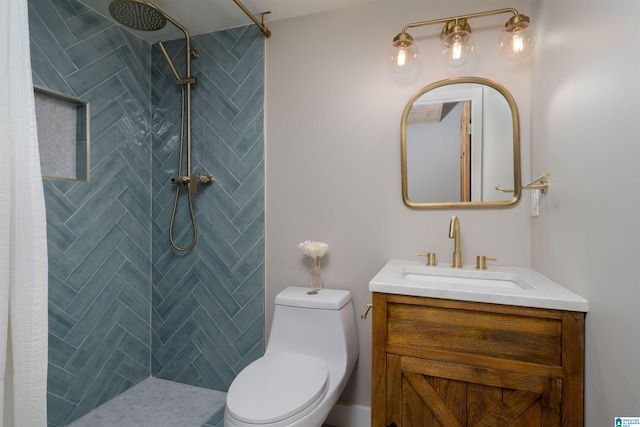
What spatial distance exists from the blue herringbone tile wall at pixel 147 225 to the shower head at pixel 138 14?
36 cm

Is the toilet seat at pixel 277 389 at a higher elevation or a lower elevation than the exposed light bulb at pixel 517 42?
lower

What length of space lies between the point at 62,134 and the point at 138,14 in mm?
799

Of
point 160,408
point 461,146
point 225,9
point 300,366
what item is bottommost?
point 160,408

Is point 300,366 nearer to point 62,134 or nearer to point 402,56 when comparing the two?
point 402,56

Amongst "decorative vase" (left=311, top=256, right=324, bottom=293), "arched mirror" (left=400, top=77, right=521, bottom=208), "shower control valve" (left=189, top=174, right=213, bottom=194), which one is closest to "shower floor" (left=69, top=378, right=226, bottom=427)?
"decorative vase" (left=311, top=256, right=324, bottom=293)

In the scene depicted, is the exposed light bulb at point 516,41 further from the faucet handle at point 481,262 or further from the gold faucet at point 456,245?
the faucet handle at point 481,262

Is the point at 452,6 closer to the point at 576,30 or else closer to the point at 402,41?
the point at 402,41

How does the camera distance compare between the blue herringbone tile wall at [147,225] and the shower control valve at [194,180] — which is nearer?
the blue herringbone tile wall at [147,225]

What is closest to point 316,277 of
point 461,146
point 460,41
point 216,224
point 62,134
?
point 216,224

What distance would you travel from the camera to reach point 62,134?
1.85 metres

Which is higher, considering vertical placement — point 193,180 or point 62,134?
point 62,134

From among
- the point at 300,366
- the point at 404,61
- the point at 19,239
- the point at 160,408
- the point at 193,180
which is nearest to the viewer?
the point at 19,239

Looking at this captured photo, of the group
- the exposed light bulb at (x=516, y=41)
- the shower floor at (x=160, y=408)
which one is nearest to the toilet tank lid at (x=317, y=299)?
the shower floor at (x=160, y=408)

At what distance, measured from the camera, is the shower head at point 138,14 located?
1.56 meters
